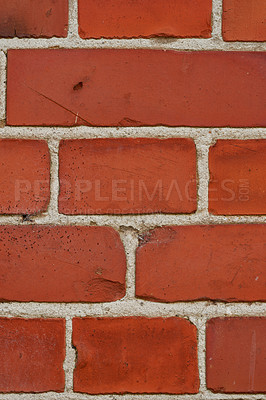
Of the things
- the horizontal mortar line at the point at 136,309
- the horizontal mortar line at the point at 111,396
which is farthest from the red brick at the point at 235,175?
the horizontal mortar line at the point at 111,396

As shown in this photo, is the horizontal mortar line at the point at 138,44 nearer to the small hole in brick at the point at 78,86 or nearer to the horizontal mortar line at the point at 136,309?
the small hole in brick at the point at 78,86

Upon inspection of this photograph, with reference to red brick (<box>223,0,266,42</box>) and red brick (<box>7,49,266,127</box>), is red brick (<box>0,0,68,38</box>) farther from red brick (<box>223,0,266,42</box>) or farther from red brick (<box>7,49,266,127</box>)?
red brick (<box>223,0,266,42</box>)

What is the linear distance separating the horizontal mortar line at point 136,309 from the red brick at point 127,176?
0.13m

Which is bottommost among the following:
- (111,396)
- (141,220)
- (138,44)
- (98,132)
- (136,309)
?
(111,396)

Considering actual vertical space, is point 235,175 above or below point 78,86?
below

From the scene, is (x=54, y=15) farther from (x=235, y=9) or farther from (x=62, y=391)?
(x=62, y=391)

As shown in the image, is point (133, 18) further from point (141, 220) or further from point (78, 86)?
point (141, 220)

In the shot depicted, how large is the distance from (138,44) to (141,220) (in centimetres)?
24

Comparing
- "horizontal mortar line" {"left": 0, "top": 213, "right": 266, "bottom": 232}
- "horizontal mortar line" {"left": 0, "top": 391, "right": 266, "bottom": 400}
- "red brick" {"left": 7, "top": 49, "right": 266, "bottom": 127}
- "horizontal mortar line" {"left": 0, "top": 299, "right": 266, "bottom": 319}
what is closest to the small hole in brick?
"red brick" {"left": 7, "top": 49, "right": 266, "bottom": 127}

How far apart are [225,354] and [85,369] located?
19 centimetres

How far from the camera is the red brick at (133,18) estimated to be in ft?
1.43

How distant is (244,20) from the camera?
0.44 m

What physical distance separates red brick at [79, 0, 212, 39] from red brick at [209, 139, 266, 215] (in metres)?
0.17

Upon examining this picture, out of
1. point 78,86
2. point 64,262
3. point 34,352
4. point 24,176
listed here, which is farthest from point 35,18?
point 34,352
